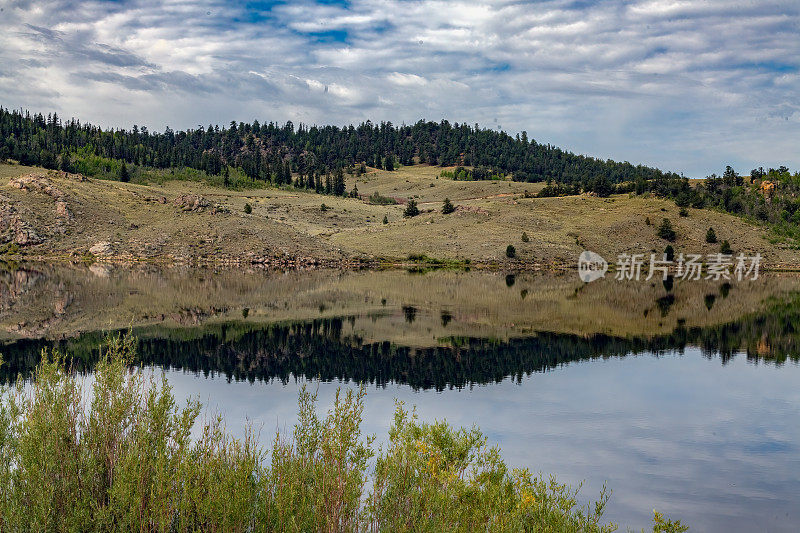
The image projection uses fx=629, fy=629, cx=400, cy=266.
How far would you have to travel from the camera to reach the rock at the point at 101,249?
94.3 meters

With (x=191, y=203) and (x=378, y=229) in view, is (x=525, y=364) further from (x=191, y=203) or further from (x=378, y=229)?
(x=378, y=229)

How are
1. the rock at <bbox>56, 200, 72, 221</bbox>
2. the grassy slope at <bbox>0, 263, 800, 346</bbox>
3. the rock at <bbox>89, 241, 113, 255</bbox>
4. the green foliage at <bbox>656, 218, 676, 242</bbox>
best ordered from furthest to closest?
the green foliage at <bbox>656, 218, 676, 242</bbox>
the rock at <bbox>56, 200, 72, 221</bbox>
the rock at <bbox>89, 241, 113, 255</bbox>
the grassy slope at <bbox>0, 263, 800, 346</bbox>

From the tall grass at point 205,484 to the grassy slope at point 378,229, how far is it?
85.1 m

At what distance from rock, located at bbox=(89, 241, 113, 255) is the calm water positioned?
27363 mm

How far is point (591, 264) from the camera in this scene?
107m

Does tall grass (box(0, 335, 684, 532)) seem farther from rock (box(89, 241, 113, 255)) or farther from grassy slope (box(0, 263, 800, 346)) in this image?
rock (box(89, 241, 113, 255))

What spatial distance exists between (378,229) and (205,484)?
109m

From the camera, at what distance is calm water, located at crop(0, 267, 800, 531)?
20.1m

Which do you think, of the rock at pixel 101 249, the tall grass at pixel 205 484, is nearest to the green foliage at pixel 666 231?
the rock at pixel 101 249

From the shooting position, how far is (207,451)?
1241 centimetres

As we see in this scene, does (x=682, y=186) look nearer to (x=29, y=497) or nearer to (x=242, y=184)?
(x=242, y=184)

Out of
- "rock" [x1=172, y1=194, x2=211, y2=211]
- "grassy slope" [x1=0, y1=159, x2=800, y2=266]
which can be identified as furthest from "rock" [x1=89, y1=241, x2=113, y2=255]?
"rock" [x1=172, y1=194, x2=211, y2=211]

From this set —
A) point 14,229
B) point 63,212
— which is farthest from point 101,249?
point 14,229

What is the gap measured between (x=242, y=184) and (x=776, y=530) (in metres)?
167
